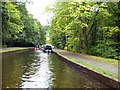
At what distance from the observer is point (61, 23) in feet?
126

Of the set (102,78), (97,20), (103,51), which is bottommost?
(102,78)

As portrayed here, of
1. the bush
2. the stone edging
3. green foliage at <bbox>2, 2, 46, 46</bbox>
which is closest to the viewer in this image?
the stone edging

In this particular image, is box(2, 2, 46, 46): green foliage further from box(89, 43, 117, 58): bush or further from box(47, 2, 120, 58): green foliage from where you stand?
box(89, 43, 117, 58): bush

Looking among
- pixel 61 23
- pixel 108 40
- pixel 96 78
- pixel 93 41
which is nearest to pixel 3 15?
pixel 61 23

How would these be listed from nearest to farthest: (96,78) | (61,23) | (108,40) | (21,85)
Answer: (21,85), (96,78), (108,40), (61,23)

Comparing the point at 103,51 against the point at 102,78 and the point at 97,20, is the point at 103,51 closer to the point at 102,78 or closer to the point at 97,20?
the point at 97,20

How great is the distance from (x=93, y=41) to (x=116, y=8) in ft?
23.7

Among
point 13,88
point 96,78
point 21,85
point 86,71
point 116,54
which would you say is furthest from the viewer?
point 116,54

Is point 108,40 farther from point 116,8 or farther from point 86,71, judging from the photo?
point 86,71

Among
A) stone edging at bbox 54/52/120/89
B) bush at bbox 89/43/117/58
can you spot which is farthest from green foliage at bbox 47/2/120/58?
stone edging at bbox 54/52/120/89

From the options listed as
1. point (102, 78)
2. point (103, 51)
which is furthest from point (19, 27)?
point (102, 78)

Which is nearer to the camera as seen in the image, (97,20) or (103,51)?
(103,51)

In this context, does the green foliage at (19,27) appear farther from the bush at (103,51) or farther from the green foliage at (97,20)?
the bush at (103,51)

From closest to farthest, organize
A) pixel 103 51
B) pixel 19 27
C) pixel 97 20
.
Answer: pixel 103 51 < pixel 97 20 < pixel 19 27
